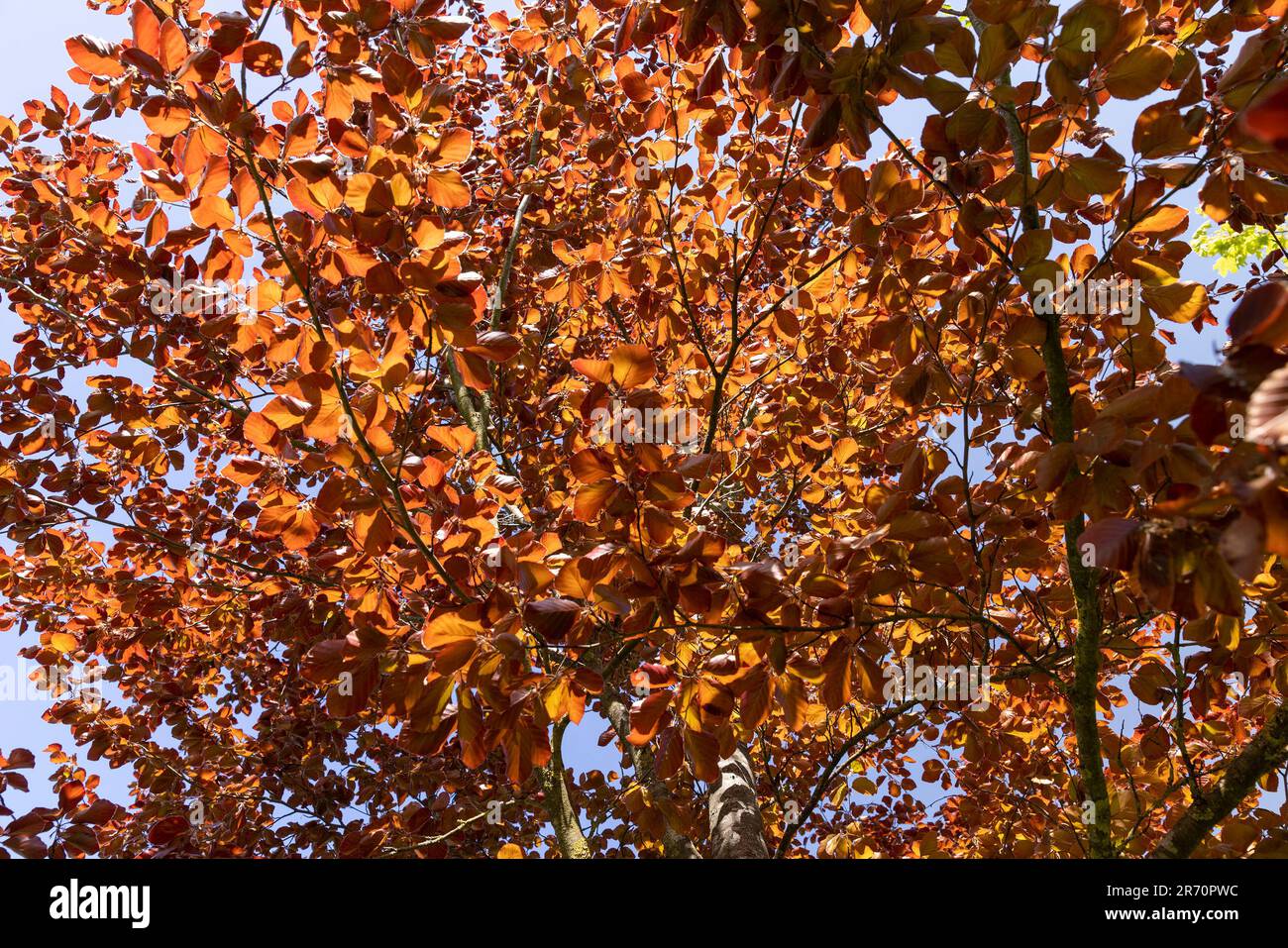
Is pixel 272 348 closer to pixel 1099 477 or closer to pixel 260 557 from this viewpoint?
pixel 1099 477

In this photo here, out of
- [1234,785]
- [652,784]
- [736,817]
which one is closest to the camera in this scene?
[1234,785]

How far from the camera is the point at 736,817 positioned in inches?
125

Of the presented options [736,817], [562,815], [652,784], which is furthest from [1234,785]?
[562,815]

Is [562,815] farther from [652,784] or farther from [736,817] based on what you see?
[736,817]

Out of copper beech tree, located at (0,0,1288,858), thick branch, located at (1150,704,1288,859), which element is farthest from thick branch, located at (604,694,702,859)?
thick branch, located at (1150,704,1288,859)

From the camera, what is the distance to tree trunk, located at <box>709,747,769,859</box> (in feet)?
9.88

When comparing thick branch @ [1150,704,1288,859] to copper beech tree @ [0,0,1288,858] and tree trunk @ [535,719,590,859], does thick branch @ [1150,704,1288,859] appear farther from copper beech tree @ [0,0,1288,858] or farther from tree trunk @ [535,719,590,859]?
tree trunk @ [535,719,590,859]

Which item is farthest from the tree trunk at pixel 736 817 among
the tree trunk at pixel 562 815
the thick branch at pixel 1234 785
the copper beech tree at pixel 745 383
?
the thick branch at pixel 1234 785

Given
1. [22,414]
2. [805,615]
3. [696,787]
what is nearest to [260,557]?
[22,414]

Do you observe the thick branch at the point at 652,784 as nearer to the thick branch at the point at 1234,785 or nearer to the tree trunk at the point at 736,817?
the tree trunk at the point at 736,817

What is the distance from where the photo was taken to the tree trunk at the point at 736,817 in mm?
3012

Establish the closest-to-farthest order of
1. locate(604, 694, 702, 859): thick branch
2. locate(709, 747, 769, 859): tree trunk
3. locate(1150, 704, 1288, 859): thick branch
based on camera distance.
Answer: locate(1150, 704, 1288, 859): thick branch < locate(604, 694, 702, 859): thick branch < locate(709, 747, 769, 859): tree trunk

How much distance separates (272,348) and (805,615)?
162 cm

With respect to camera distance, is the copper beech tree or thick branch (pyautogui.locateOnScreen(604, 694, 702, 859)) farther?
thick branch (pyautogui.locateOnScreen(604, 694, 702, 859))
